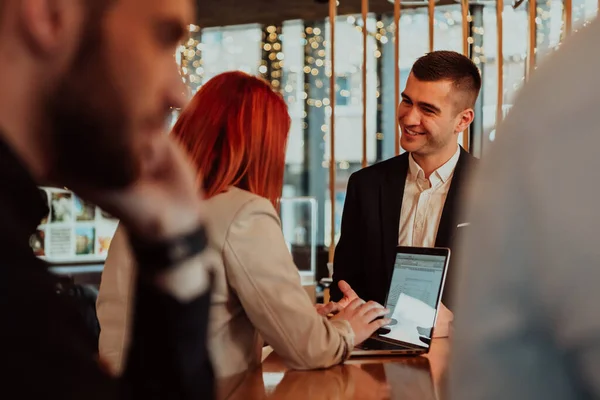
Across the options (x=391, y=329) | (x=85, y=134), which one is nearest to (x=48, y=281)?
(x=85, y=134)

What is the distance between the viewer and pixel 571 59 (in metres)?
0.44

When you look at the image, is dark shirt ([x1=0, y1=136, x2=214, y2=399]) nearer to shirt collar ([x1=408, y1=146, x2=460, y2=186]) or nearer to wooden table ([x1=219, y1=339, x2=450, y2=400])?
wooden table ([x1=219, y1=339, x2=450, y2=400])

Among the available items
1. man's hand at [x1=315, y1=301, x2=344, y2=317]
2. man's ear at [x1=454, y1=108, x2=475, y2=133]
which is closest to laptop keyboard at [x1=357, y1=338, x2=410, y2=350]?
man's hand at [x1=315, y1=301, x2=344, y2=317]

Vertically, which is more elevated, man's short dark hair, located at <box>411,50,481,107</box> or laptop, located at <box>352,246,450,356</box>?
man's short dark hair, located at <box>411,50,481,107</box>

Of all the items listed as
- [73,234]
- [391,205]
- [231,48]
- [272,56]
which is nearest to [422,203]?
[391,205]

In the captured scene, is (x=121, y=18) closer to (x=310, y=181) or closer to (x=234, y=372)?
(x=234, y=372)

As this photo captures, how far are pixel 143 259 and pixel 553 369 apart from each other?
0.41m

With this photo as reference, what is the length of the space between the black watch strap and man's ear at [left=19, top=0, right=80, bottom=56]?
8.7 inches

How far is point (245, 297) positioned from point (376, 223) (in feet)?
3.85

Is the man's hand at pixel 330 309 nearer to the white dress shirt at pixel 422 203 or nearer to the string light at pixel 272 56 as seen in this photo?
the white dress shirt at pixel 422 203

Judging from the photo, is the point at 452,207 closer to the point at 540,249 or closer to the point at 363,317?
the point at 363,317

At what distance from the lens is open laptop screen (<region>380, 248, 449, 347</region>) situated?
1.92 metres

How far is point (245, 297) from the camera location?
63.0 inches

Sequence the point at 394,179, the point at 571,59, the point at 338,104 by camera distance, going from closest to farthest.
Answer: the point at 571,59
the point at 394,179
the point at 338,104
